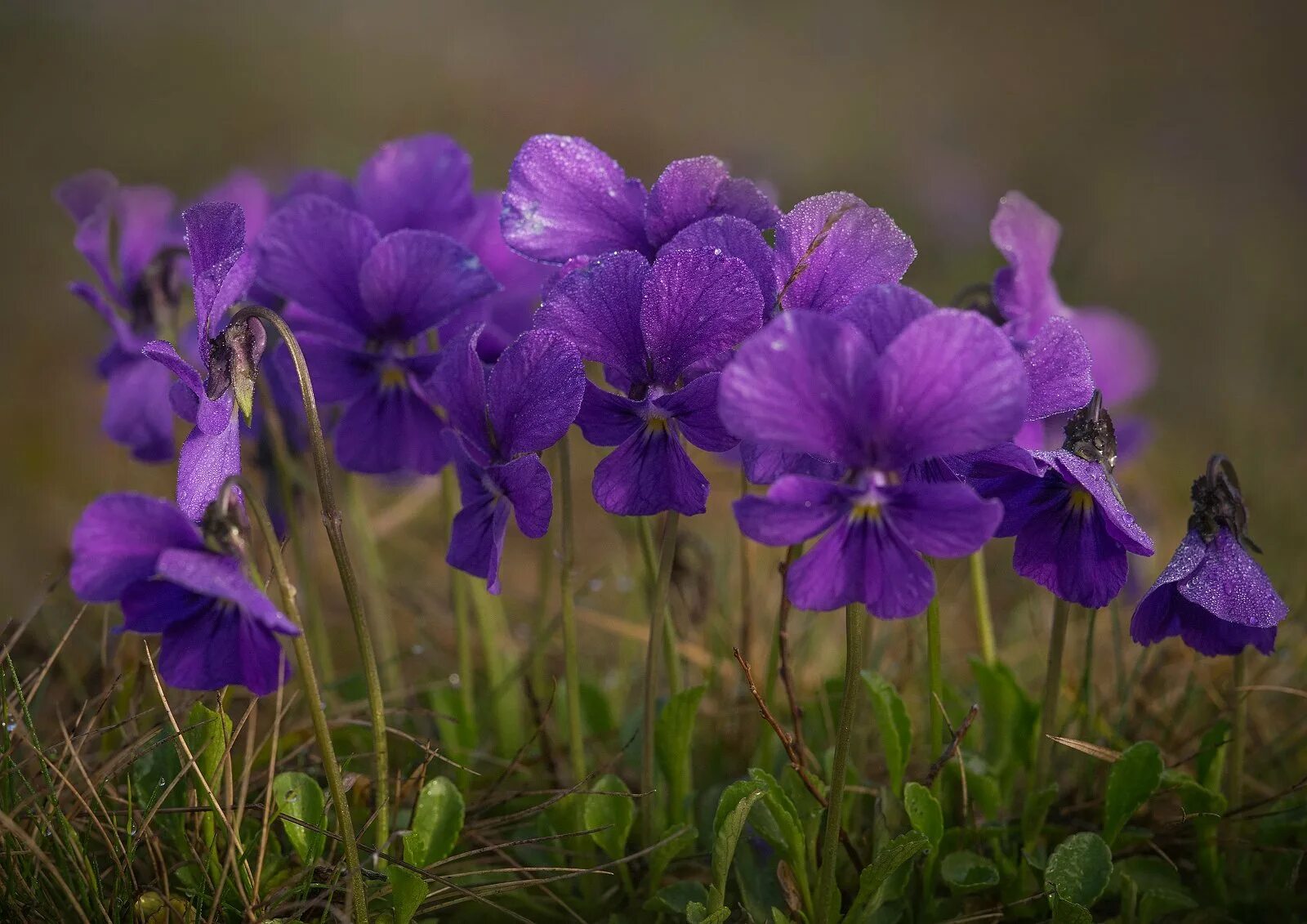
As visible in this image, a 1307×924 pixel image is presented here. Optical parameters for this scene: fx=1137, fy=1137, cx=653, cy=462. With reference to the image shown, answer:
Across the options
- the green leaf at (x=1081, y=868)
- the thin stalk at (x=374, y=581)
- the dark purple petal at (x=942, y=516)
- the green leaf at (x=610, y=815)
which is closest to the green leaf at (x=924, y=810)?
the green leaf at (x=1081, y=868)

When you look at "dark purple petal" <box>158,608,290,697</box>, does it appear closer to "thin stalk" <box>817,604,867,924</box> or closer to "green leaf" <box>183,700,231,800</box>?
"green leaf" <box>183,700,231,800</box>

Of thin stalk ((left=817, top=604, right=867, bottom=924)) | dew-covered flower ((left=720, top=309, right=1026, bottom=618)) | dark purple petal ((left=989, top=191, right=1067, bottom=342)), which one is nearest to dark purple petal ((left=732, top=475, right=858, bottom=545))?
dew-covered flower ((left=720, top=309, right=1026, bottom=618))

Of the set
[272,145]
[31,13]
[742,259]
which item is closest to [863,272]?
[742,259]

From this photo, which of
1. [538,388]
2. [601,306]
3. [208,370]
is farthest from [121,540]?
[601,306]

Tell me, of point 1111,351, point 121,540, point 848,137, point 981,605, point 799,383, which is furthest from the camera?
point 848,137

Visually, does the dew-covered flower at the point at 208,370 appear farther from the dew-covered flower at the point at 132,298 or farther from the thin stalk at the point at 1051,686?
the thin stalk at the point at 1051,686

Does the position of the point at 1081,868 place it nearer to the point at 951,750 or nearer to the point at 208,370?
the point at 951,750

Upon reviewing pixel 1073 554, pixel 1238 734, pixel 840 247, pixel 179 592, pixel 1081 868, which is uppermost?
pixel 840 247
